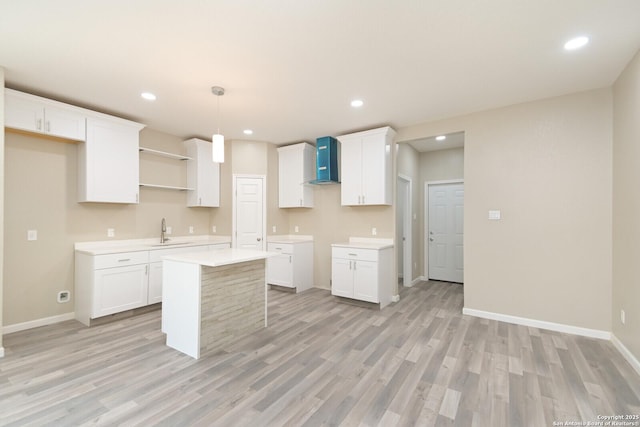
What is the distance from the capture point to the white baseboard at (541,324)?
3096 mm

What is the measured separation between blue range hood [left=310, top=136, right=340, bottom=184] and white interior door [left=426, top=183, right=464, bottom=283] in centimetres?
231

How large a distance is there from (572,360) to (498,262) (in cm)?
127

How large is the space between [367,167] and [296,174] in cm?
146

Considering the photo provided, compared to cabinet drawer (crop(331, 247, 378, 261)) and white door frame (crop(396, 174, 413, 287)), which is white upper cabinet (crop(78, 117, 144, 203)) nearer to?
cabinet drawer (crop(331, 247, 378, 261))

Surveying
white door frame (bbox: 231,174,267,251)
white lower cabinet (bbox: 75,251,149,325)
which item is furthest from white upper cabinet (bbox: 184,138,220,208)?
white lower cabinet (bbox: 75,251,149,325)

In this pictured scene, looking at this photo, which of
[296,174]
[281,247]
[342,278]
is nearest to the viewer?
A: [342,278]

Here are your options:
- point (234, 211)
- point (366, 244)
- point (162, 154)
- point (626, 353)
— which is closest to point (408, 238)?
point (366, 244)

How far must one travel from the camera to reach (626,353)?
8.62 ft

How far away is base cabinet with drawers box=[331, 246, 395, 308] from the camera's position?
4.08 metres

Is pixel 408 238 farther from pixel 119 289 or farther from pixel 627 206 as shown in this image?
pixel 119 289

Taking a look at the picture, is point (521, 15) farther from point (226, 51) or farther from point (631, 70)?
point (226, 51)

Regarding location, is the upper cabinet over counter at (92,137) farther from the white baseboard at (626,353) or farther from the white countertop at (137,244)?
the white baseboard at (626,353)

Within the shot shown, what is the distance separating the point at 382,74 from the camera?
111 inches

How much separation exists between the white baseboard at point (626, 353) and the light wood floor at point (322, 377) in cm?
7
